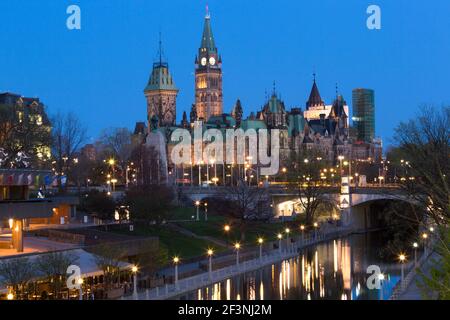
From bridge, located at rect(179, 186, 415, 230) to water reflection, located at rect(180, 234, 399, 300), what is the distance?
22299mm

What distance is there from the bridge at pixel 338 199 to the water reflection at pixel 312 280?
22.3 m

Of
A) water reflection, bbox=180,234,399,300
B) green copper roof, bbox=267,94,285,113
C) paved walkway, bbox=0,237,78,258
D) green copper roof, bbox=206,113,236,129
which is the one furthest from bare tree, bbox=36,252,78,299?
green copper roof, bbox=206,113,236,129

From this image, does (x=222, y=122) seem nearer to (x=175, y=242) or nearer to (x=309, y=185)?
(x=309, y=185)

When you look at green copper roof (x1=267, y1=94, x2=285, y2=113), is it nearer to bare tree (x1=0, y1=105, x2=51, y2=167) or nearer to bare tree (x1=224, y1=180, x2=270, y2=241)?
bare tree (x1=224, y1=180, x2=270, y2=241)

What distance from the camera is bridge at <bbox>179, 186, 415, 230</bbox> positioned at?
328 ft

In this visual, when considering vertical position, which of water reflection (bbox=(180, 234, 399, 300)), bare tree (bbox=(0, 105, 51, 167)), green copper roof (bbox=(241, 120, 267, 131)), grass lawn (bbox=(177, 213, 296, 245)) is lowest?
water reflection (bbox=(180, 234, 399, 300))

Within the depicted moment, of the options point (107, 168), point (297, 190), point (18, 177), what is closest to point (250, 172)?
point (107, 168)

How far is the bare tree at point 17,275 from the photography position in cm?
3822

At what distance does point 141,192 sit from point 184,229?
19.2ft

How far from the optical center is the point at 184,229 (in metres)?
76.6

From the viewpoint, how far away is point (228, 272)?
56.3 metres

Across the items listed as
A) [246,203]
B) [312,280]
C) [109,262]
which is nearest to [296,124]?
[246,203]

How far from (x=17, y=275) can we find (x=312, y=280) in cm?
2509

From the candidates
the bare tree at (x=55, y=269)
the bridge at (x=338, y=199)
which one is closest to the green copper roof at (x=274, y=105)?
the bridge at (x=338, y=199)
